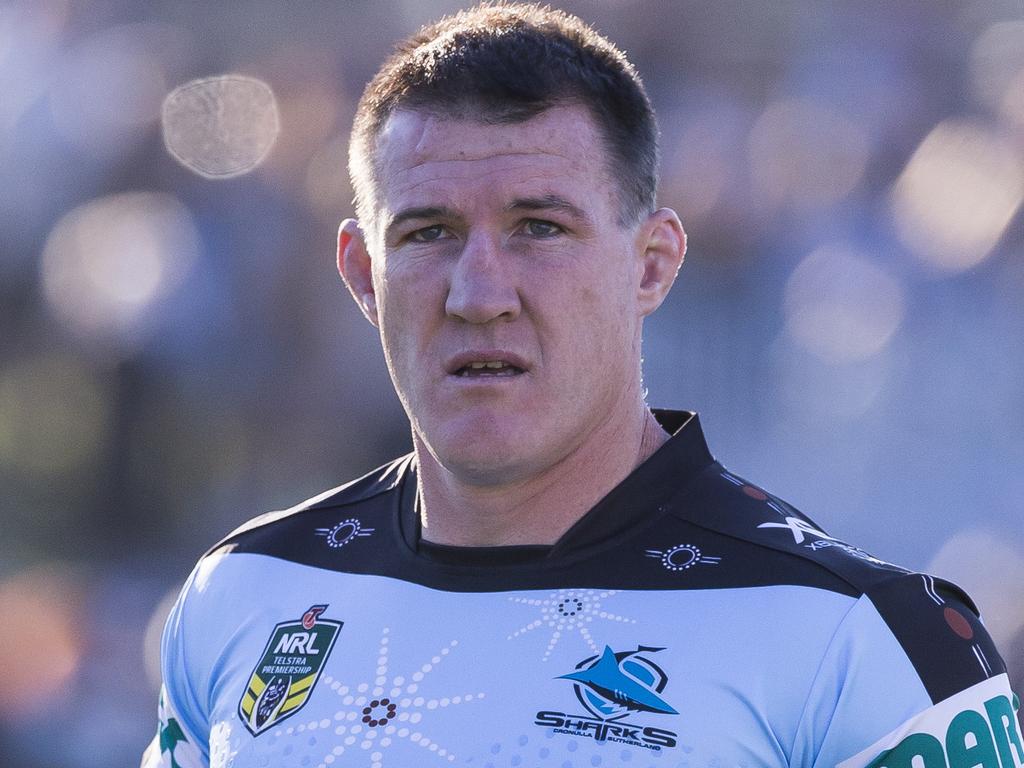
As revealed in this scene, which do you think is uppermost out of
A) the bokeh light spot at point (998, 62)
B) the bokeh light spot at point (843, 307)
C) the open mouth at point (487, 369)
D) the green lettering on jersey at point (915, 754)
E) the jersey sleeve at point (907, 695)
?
the bokeh light spot at point (998, 62)

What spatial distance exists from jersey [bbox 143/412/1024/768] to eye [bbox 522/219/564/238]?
1.30 ft

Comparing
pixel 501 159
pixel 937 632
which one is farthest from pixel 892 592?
pixel 501 159

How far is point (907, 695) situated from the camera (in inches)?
66.9

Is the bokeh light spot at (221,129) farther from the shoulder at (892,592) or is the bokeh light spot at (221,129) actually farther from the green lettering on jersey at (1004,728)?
the green lettering on jersey at (1004,728)

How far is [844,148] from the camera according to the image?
17.9 feet

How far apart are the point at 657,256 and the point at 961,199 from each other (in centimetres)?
341

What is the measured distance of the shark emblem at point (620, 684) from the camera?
5.86 ft

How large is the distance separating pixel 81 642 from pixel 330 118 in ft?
8.12

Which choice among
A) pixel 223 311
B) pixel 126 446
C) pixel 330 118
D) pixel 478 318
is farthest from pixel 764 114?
pixel 478 318

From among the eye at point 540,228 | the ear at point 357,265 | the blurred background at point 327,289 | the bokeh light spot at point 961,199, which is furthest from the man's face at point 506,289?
the bokeh light spot at point 961,199

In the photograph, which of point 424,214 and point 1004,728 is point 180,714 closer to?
point 424,214

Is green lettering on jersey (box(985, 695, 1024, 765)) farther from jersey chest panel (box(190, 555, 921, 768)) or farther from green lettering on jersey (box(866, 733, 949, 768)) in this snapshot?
jersey chest panel (box(190, 555, 921, 768))

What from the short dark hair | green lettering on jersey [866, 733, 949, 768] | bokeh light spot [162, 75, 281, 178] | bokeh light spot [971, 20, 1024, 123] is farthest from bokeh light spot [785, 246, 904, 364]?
green lettering on jersey [866, 733, 949, 768]

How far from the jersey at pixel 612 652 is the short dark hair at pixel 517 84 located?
47 centimetres
